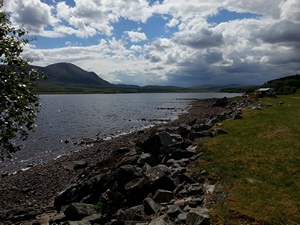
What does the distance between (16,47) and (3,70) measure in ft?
4.25

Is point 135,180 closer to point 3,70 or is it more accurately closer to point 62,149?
point 3,70

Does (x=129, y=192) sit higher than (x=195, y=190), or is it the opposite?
(x=195, y=190)

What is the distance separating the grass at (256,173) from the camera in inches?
471

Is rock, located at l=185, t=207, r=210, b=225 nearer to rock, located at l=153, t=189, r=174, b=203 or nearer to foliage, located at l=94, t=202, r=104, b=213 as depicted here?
rock, located at l=153, t=189, r=174, b=203

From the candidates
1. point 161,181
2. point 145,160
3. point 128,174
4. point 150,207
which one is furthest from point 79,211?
point 145,160

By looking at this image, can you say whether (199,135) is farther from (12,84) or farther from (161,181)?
(12,84)

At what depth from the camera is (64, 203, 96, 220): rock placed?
16.5m

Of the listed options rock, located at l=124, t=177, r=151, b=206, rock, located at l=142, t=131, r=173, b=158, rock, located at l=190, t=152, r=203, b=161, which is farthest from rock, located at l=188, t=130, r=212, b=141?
rock, located at l=124, t=177, r=151, b=206

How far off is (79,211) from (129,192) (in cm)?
325

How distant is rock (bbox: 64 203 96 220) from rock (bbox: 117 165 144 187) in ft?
8.31

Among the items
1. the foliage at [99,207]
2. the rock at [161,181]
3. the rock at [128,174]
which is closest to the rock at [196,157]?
the rock at [161,181]

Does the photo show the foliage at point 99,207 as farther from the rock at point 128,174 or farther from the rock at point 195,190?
the rock at point 195,190

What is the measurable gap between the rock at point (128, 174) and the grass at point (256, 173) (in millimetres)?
4321

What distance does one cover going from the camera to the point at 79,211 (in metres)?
16.6
